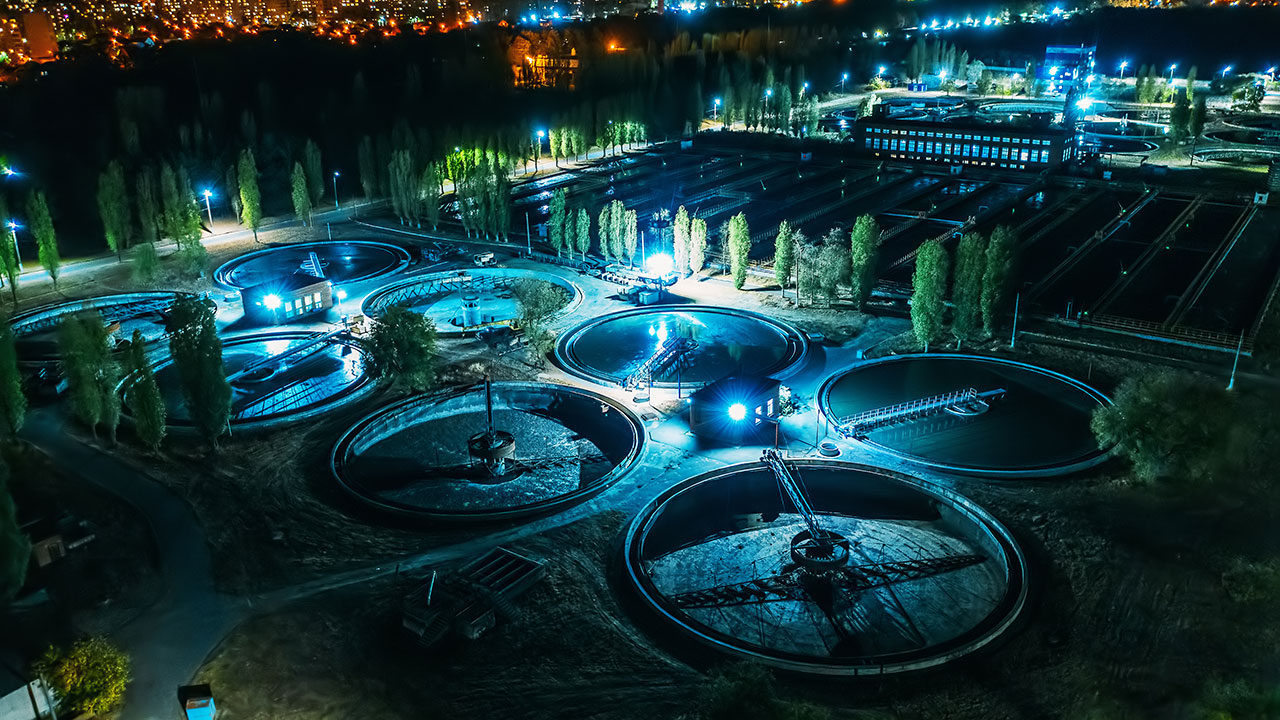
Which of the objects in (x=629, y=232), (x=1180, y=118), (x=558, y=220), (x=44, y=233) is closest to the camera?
(x=44, y=233)

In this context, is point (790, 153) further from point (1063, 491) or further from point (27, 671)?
point (27, 671)

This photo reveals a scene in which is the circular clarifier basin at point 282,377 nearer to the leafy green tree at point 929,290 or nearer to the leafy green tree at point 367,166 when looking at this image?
the leafy green tree at point 929,290

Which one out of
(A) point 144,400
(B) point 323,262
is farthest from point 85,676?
(B) point 323,262

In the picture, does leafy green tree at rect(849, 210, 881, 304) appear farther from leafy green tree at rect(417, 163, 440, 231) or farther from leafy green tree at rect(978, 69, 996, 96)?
leafy green tree at rect(978, 69, 996, 96)

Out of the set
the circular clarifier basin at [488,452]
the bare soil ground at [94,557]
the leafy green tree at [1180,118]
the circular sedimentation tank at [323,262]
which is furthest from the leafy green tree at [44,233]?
the leafy green tree at [1180,118]

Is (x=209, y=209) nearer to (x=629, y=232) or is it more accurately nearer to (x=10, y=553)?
(x=629, y=232)

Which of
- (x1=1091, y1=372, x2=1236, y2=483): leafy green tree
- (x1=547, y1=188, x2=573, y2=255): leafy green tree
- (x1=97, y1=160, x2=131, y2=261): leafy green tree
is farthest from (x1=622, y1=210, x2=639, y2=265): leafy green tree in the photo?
(x1=97, y1=160, x2=131, y2=261): leafy green tree
